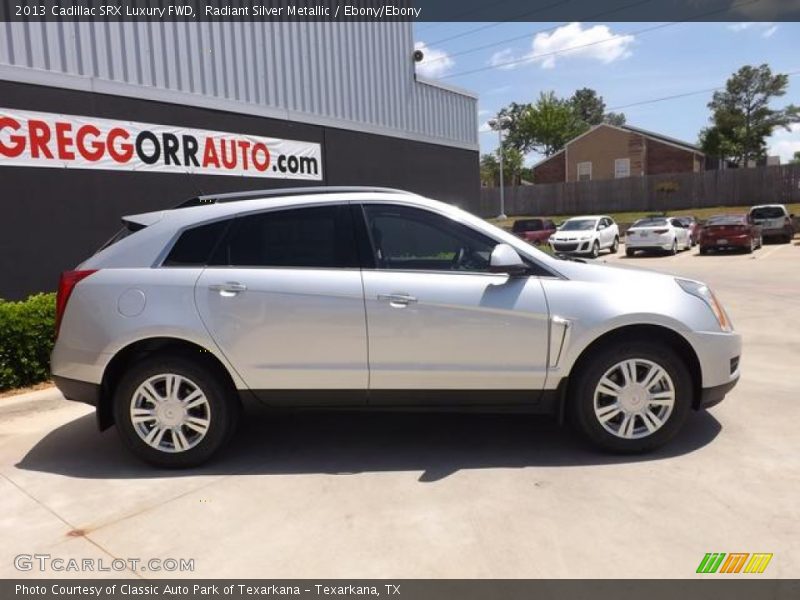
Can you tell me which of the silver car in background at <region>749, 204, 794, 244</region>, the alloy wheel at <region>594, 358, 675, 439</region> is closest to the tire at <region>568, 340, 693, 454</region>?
the alloy wheel at <region>594, 358, 675, 439</region>

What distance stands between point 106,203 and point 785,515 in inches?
322

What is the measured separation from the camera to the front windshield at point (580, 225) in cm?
2400

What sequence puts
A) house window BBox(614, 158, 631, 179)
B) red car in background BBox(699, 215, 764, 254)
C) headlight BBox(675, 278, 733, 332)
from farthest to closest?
house window BBox(614, 158, 631, 179), red car in background BBox(699, 215, 764, 254), headlight BBox(675, 278, 733, 332)

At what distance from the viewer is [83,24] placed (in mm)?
8047

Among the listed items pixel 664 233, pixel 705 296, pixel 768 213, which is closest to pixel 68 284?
pixel 705 296

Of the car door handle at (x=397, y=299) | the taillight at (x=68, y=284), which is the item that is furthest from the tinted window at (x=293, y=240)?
the taillight at (x=68, y=284)

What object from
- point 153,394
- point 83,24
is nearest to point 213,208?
point 153,394

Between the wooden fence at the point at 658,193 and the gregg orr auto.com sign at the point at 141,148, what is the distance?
78.5 feet

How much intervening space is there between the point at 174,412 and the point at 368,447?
133 centimetres

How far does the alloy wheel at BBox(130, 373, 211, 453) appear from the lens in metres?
4.10

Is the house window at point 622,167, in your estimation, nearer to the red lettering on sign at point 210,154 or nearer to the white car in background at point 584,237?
the white car in background at point 584,237

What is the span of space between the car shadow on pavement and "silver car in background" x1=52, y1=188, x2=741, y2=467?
0.24m

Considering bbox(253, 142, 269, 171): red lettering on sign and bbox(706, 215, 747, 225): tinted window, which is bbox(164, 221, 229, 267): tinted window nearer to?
bbox(253, 142, 269, 171): red lettering on sign

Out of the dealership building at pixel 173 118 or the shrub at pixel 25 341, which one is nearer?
the shrub at pixel 25 341
